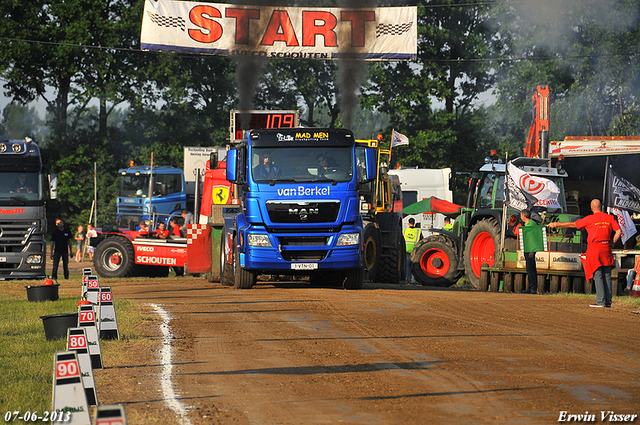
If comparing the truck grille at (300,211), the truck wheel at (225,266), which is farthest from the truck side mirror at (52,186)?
the truck grille at (300,211)

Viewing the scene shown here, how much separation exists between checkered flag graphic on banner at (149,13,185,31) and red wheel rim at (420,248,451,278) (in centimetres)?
1195

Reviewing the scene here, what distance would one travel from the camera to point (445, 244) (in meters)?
22.7

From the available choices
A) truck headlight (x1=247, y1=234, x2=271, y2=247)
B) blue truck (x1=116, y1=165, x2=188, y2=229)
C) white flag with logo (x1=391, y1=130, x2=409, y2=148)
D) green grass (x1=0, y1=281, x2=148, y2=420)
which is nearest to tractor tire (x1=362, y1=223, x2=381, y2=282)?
truck headlight (x1=247, y1=234, x2=271, y2=247)

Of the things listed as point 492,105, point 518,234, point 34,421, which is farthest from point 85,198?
point 34,421

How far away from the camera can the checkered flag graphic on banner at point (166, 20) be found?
28.7m

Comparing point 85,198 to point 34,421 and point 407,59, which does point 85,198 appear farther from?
point 34,421

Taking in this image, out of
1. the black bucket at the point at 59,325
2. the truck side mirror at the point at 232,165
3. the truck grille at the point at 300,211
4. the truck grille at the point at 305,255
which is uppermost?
the truck side mirror at the point at 232,165

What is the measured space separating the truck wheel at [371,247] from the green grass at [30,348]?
612 cm

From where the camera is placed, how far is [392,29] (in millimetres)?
28859

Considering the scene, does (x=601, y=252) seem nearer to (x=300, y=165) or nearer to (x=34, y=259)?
(x=300, y=165)

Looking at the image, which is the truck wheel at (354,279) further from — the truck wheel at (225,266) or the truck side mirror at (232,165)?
the truck side mirror at (232,165)

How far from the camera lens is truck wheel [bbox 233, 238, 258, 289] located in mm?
18000

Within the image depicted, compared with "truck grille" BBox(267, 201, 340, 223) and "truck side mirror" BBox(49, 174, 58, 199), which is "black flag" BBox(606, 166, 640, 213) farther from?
"truck side mirror" BBox(49, 174, 58, 199)

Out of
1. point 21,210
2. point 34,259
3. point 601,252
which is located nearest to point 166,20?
point 21,210
